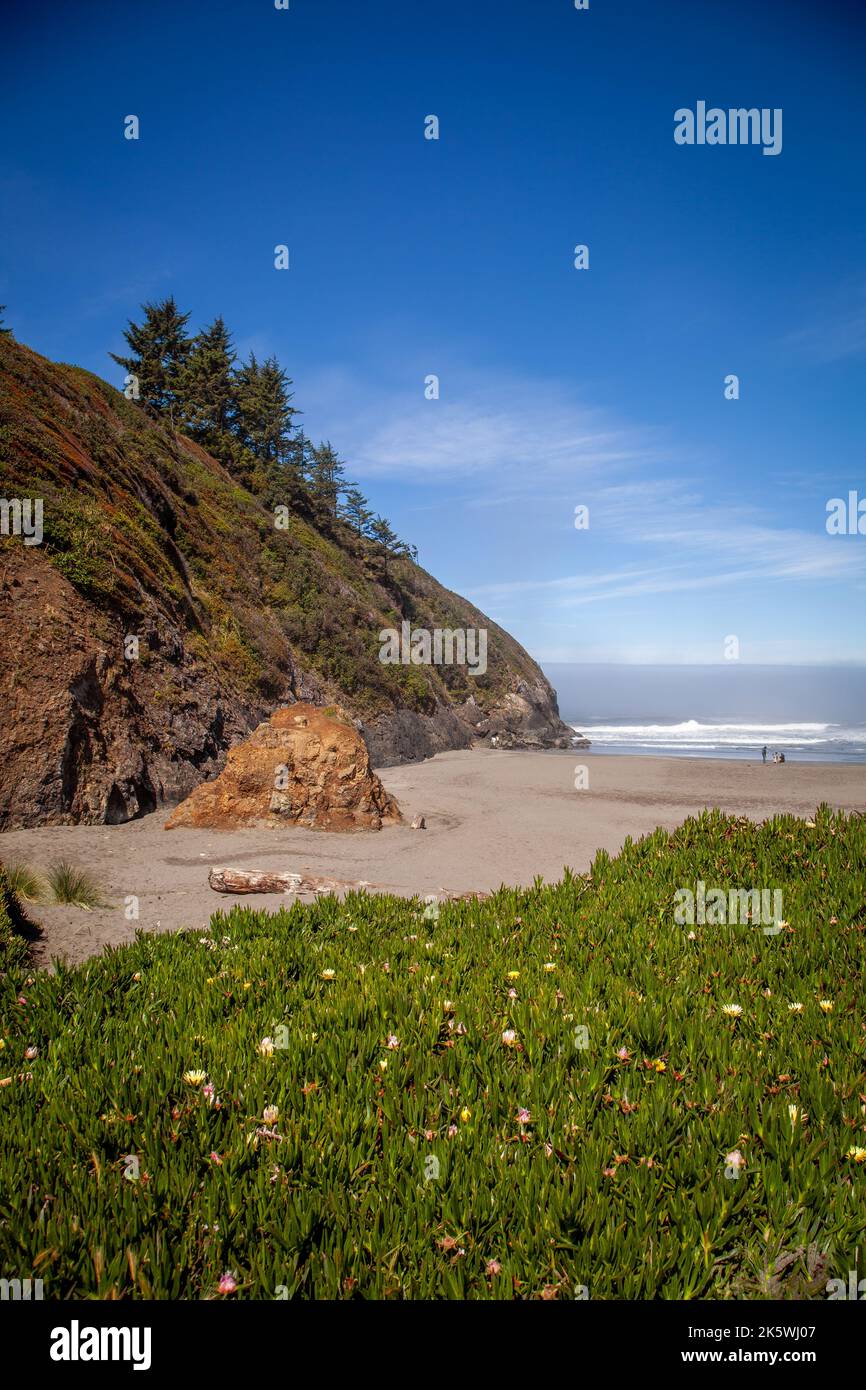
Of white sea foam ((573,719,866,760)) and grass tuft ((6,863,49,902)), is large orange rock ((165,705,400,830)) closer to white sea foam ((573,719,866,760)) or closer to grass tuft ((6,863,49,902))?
grass tuft ((6,863,49,902))

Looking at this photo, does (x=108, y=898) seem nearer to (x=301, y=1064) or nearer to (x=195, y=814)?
(x=195, y=814)

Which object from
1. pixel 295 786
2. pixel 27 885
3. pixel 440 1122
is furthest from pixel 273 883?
pixel 440 1122

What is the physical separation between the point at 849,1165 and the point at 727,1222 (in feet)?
2.15

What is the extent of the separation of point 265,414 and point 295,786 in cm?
3908

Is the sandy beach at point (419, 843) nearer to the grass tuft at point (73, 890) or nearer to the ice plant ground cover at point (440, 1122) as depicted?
the grass tuft at point (73, 890)

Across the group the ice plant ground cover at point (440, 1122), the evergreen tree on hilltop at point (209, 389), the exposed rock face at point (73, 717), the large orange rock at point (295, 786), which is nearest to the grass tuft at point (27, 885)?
the exposed rock face at point (73, 717)

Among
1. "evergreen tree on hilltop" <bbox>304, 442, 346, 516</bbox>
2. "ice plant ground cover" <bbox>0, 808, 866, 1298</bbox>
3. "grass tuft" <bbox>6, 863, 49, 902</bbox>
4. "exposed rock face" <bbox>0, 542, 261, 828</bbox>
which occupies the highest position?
"evergreen tree on hilltop" <bbox>304, 442, 346, 516</bbox>

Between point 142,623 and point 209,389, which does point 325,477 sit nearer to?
point 209,389

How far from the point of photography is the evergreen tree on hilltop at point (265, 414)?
45469 mm

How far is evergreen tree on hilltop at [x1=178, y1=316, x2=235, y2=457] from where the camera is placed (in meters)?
40.3

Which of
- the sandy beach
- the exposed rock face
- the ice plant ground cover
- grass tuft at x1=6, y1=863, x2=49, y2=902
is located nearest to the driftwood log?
the sandy beach

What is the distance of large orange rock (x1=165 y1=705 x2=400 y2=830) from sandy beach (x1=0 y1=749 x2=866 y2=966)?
550 millimetres
